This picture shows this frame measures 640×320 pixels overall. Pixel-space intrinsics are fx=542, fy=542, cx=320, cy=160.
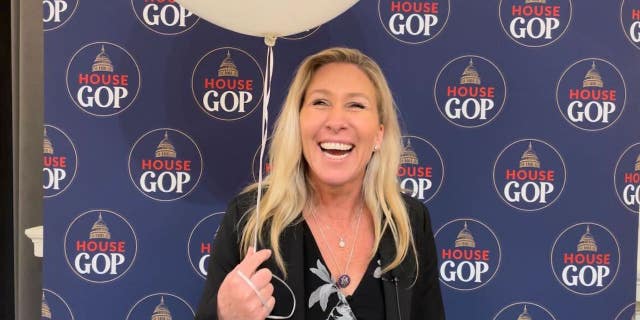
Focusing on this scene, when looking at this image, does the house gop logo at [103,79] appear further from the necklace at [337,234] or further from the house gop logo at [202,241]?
the necklace at [337,234]

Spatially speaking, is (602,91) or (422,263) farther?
(602,91)

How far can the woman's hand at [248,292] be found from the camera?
125 cm

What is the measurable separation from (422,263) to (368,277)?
0.20 m

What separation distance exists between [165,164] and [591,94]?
1.51 meters

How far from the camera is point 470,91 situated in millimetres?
1896

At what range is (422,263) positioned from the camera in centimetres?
159

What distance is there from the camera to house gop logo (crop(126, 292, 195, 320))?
1.92m

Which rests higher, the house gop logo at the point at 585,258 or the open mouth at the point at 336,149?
the open mouth at the point at 336,149

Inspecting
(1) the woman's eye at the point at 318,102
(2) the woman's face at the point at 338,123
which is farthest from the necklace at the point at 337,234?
(1) the woman's eye at the point at 318,102

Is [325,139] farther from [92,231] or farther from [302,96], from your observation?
[92,231]

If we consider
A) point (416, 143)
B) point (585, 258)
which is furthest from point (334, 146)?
point (585, 258)

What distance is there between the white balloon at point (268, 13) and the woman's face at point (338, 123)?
0.57 feet

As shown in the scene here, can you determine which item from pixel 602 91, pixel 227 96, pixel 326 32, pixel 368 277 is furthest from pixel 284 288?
pixel 602 91

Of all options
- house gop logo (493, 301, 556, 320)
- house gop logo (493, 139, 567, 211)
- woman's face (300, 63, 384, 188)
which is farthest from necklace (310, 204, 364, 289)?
house gop logo (493, 301, 556, 320)
